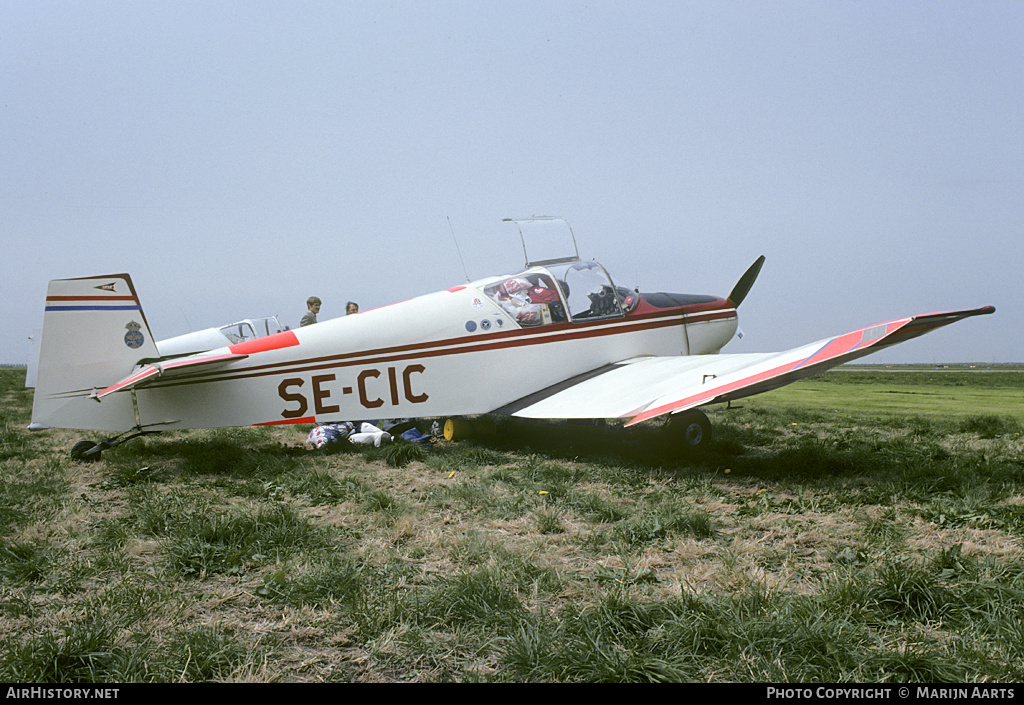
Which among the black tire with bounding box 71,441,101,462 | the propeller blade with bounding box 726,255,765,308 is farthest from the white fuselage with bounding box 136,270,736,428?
the propeller blade with bounding box 726,255,765,308

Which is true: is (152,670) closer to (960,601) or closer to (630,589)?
(630,589)

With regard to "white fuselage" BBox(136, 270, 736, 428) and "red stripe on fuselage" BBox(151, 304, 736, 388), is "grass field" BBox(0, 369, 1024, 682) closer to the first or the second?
"white fuselage" BBox(136, 270, 736, 428)

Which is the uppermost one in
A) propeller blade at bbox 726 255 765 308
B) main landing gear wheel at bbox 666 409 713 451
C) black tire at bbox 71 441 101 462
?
propeller blade at bbox 726 255 765 308

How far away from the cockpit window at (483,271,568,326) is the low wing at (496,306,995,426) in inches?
32.8

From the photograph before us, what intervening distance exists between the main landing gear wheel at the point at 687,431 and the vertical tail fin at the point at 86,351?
5488 millimetres

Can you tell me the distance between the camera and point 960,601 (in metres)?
2.44

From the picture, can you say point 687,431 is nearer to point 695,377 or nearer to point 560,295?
point 695,377

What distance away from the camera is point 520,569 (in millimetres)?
2896

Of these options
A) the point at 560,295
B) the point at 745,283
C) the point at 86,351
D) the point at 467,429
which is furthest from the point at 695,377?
the point at 86,351

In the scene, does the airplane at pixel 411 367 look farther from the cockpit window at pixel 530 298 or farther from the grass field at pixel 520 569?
the grass field at pixel 520 569

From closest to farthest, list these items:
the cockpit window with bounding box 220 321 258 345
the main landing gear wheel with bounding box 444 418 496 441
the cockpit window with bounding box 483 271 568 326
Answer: the cockpit window with bounding box 483 271 568 326, the main landing gear wheel with bounding box 444 418 496 441, the cockpit window with bounding box 220 321 258 345

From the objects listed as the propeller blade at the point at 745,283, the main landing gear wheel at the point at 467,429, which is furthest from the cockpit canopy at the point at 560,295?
the propeller blade at the point at 745,283

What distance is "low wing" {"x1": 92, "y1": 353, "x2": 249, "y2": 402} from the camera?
5711 millimetres

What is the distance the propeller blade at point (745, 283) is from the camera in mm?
9078
